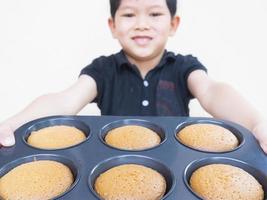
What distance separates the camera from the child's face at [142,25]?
1.18m

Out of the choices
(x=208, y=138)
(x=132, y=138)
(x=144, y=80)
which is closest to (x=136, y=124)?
→ (x=132, y=138)

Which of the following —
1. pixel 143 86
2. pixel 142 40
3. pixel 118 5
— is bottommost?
pixel 143 86

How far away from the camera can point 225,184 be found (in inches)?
28.8

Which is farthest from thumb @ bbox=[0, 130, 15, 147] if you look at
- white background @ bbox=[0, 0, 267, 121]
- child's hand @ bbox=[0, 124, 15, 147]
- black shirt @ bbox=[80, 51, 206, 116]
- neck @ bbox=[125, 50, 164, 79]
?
white background @ bbox=[0, 0, 267, 121]

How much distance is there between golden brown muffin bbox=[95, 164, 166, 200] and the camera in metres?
0.71

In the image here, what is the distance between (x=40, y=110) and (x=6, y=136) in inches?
8.7

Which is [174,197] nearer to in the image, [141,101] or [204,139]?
[204,139]

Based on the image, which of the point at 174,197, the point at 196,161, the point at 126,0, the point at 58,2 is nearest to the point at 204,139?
the point at 196,161

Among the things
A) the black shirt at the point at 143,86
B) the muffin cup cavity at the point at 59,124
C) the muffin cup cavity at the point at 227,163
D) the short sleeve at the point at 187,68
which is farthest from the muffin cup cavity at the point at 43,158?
the short sleeve at the point at 187,68

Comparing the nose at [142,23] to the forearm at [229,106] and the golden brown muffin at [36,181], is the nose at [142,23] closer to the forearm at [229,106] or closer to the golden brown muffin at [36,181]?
the forearm at [229,106]

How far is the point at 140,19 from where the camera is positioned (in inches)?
46.6

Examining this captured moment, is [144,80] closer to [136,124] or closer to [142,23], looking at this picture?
[142,23]

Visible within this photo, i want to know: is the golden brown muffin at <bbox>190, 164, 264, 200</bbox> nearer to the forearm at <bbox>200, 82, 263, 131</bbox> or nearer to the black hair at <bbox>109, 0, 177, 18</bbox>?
the forearm at <bbox>200, 82, 263, 131</bbox>

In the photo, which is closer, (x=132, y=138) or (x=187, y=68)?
(x=132, y=138)
